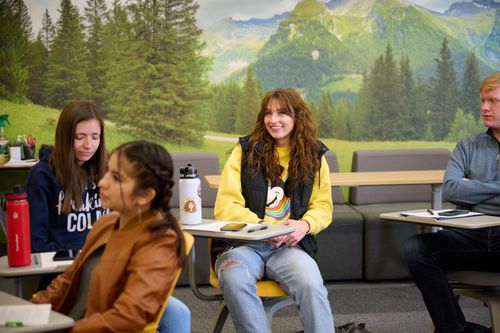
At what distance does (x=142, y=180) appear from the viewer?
1.95 m

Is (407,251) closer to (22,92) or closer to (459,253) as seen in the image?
(459,253)

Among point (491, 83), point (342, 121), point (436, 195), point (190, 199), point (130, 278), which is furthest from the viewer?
point (342, 121)

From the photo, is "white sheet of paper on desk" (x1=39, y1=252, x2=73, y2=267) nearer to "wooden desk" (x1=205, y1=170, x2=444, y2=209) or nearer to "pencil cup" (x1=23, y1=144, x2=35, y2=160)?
"wooden desk" (x1=205, y1=170, x2=444, y2=209)

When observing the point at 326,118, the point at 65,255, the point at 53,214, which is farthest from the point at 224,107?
the point at 65,255

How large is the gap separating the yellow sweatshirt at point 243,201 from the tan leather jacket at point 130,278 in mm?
1056

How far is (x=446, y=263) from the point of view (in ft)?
10.5

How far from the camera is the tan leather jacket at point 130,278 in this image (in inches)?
70.5

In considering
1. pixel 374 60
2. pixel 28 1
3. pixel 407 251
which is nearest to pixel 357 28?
pixel 374 60

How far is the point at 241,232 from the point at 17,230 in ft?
2.69

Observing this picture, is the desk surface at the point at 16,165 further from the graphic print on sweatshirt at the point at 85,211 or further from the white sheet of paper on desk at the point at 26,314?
the white sheet of paper on desk at the point at 26,314

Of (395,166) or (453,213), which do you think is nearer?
(453,213)

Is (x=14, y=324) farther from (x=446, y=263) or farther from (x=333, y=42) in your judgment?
(x=333, y=42)

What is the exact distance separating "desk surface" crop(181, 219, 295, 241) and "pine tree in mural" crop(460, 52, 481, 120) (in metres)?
3.72

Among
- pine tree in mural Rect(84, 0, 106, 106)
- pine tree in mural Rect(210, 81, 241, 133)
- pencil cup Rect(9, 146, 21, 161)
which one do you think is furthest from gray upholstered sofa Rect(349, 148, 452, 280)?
pencil cup Rect(9, 146, 21, 161)
